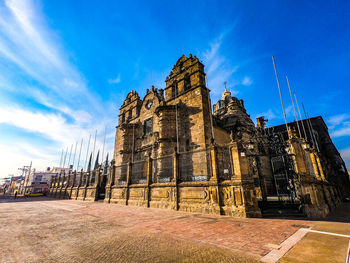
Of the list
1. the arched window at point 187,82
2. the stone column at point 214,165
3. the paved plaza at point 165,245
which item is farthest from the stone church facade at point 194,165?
the paved plaza at point 165,245

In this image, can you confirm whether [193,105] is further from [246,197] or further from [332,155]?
[332,155]

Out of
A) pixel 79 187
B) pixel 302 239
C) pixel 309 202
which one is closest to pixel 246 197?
pixel 309 202

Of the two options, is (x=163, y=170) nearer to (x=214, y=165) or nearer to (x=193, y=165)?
(x=193, y=165)

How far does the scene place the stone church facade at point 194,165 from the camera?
28.1 feet

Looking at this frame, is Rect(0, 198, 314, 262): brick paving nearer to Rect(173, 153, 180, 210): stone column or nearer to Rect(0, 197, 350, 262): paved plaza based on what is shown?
Rect(0, 197, 350, 262): paved plaza

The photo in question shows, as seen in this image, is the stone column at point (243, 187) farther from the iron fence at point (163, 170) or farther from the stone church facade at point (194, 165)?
the iron fence at point (163, 170)

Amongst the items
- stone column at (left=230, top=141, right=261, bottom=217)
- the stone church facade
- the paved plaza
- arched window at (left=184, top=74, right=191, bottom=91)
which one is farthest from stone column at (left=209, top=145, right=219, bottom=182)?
arched window at (left=184, top=74, right=191, bottom=91)

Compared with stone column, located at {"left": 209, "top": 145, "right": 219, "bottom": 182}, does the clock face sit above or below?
above

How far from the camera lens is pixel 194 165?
10953mm

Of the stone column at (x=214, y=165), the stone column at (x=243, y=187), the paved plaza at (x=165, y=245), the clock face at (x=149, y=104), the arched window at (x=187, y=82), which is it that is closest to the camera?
the paved plaza at (x=165, y=245)

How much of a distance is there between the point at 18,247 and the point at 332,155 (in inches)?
1990

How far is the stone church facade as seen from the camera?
28.1 ft

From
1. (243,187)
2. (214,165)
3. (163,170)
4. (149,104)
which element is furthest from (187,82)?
(243,187)

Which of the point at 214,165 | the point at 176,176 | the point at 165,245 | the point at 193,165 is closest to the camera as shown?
the point at 165,245
